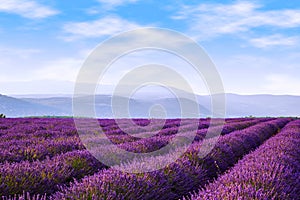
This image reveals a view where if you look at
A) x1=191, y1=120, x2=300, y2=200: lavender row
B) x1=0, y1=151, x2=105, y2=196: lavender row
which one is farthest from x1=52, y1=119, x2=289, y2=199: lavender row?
x1=191, y1=120, x2=300, y2=200: lavender row

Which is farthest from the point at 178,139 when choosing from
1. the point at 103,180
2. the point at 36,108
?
the point at 36,108

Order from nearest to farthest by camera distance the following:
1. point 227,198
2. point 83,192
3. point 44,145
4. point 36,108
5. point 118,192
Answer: point 227,198 → point 83,192 → point 118,192 → point 44,145 → point 36,108

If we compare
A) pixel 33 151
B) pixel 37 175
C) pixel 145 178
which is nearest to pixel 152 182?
pixel 145 178

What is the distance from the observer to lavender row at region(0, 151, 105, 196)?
4.09 meters

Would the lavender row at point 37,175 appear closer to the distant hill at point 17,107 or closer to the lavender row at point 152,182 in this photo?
the lavender row at point 152,182

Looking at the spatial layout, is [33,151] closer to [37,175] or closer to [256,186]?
[37,175]

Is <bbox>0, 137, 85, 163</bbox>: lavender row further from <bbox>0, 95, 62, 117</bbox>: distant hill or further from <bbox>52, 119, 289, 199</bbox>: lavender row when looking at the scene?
<bbox>0, 95, 62, 117</bbox>: distant hill

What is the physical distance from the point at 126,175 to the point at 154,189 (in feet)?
1.18

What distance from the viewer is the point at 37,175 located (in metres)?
4.39

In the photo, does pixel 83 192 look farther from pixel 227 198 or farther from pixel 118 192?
pixel 227 198

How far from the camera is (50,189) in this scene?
4418 millimetres

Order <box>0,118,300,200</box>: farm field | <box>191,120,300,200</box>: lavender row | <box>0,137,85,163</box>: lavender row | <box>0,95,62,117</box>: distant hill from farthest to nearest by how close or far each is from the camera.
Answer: <box>0,95,62,117</box>: distant hill < <box>0,137,85,163</box>: lavender row < <box>0,118,300,200</box>: farm field < <box>191,120,300,200</box>: lavender row

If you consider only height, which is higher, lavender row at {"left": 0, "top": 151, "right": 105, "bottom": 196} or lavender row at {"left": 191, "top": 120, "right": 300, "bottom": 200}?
lavender row at {"left": 191, "top": 120, "right": 300, "bottom": 200}

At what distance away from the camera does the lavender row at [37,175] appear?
13.4 feet
